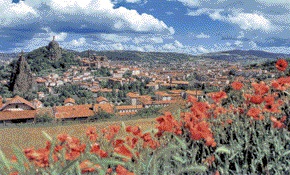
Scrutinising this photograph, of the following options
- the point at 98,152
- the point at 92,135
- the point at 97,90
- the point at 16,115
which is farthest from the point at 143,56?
the point at 98,152

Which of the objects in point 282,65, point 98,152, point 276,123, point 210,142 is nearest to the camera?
point 98,152

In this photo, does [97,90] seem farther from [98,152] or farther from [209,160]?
[98,152]

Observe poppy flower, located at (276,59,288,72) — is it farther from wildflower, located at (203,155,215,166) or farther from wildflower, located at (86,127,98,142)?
wildflower, located at (86,127,98,142)

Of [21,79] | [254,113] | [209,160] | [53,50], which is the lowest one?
[21,79]

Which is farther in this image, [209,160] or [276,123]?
[276,123]

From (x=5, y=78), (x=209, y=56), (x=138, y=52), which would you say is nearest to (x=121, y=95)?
(x=5, y=78)

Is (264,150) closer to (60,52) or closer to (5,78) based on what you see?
(5,78)

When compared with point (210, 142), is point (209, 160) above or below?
below

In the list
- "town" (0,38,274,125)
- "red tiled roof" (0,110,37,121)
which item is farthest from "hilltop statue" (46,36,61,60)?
"red tiled roof" (0,110,37,121)

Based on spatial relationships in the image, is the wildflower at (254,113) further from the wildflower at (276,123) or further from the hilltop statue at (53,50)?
the hilltop statue at (53,50)
